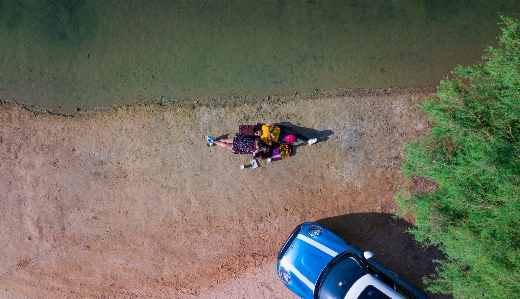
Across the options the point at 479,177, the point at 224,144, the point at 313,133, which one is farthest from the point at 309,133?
the point at 479,177

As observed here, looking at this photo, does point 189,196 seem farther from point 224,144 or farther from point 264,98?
point 264,98

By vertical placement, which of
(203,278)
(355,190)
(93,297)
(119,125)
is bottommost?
(93,297)

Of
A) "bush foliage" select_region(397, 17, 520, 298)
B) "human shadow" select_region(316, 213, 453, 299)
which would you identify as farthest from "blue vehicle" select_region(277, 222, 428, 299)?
"bush foliage" select_region(397, 17, 520, 298)

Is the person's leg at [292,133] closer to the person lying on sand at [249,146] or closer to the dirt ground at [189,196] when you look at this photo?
the dirt ground at [189,196]

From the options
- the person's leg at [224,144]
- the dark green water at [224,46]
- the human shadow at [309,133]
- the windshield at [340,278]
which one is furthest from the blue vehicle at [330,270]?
the dark green water at [224,46]

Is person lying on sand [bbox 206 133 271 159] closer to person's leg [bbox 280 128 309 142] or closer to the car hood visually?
person's leg [bbox 280 128 309 142]

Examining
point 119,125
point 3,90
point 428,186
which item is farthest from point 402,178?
point 3,90

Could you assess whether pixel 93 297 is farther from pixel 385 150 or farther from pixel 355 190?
pixel 385 150
